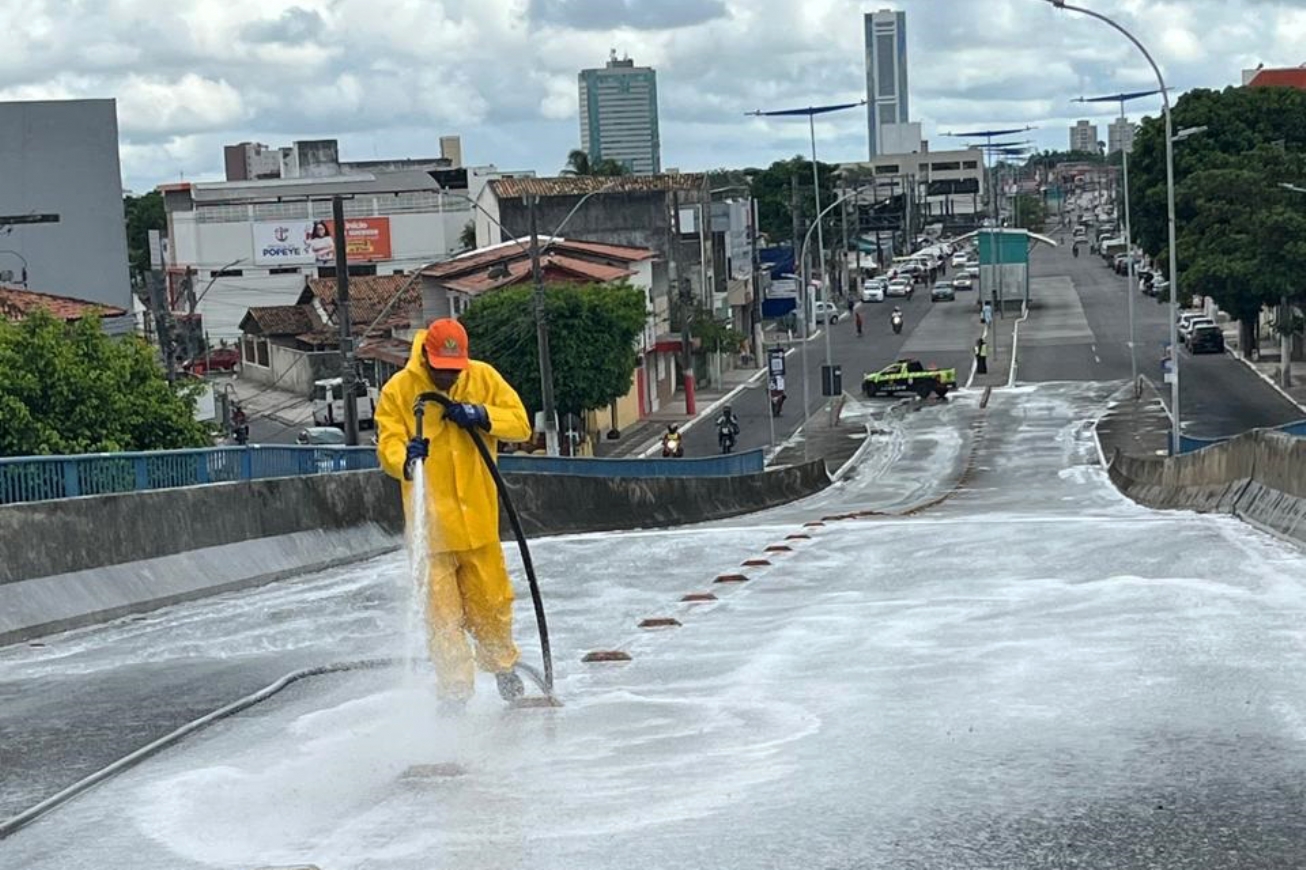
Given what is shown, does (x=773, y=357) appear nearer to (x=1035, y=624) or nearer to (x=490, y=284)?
(x=490, y=284)

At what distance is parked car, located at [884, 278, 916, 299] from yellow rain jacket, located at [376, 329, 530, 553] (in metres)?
132

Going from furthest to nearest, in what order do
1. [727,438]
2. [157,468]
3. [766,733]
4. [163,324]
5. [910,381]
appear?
[910,381]
[727,438]
[163,324]
[157,468]
[766,733]

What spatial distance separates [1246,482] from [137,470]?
1330 centimetres

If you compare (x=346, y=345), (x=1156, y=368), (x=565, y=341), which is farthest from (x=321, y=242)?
(x=346, y=345)

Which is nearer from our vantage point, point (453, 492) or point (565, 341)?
point (453, 492)

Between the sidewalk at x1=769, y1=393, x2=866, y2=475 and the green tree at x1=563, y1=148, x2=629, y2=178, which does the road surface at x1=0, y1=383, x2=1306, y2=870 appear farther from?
the green tree at x1=563, y1=148, x2=629, y2=178

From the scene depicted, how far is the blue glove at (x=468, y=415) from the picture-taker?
342 inches

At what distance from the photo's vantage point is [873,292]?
137750mm

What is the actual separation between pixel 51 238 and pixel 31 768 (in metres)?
68.6

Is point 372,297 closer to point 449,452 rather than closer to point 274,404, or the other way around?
point 274,404

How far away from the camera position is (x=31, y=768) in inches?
340

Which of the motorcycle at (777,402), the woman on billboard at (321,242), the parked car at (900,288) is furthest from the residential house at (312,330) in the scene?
the parked car at (900,288)

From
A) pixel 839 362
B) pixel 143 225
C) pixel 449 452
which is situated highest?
pixel 143 225

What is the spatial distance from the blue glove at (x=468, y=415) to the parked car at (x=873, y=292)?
424ft
